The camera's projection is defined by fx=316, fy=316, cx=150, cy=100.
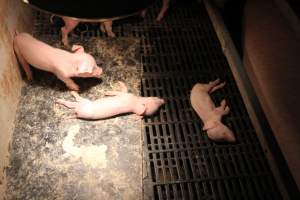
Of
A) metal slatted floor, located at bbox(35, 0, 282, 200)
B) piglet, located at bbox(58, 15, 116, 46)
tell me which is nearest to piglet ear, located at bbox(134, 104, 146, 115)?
metal slatted floor, located at bbox(35, 0, 282, 200)

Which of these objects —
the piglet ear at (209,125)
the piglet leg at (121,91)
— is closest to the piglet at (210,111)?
the piglet ear at (209,125)

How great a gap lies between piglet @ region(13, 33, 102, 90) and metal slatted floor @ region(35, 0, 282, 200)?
0.46 metres

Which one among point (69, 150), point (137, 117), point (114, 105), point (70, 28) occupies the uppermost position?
point (70, 28)

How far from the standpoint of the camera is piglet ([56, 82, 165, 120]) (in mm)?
2092

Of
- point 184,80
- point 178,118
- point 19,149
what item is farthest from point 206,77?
point 19,149

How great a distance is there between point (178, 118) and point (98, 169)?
67 cm

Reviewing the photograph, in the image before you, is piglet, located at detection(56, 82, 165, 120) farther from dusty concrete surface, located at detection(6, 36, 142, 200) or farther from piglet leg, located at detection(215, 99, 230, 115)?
piglet leg, located at detection(215, 99, 230, 115)

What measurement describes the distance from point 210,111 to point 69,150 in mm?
990

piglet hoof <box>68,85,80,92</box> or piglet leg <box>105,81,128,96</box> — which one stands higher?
piglet leg <box>105,81,128,96</box>

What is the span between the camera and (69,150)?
6.71ft

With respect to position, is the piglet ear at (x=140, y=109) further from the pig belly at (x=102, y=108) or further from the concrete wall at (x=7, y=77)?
the concrete wall at (x=7, y=77)

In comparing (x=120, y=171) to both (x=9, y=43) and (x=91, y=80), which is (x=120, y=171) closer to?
(x=91, y=80)

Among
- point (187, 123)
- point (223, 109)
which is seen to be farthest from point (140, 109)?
point (223, 109)

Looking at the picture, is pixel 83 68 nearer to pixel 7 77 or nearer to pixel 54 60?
pixel 54 60
